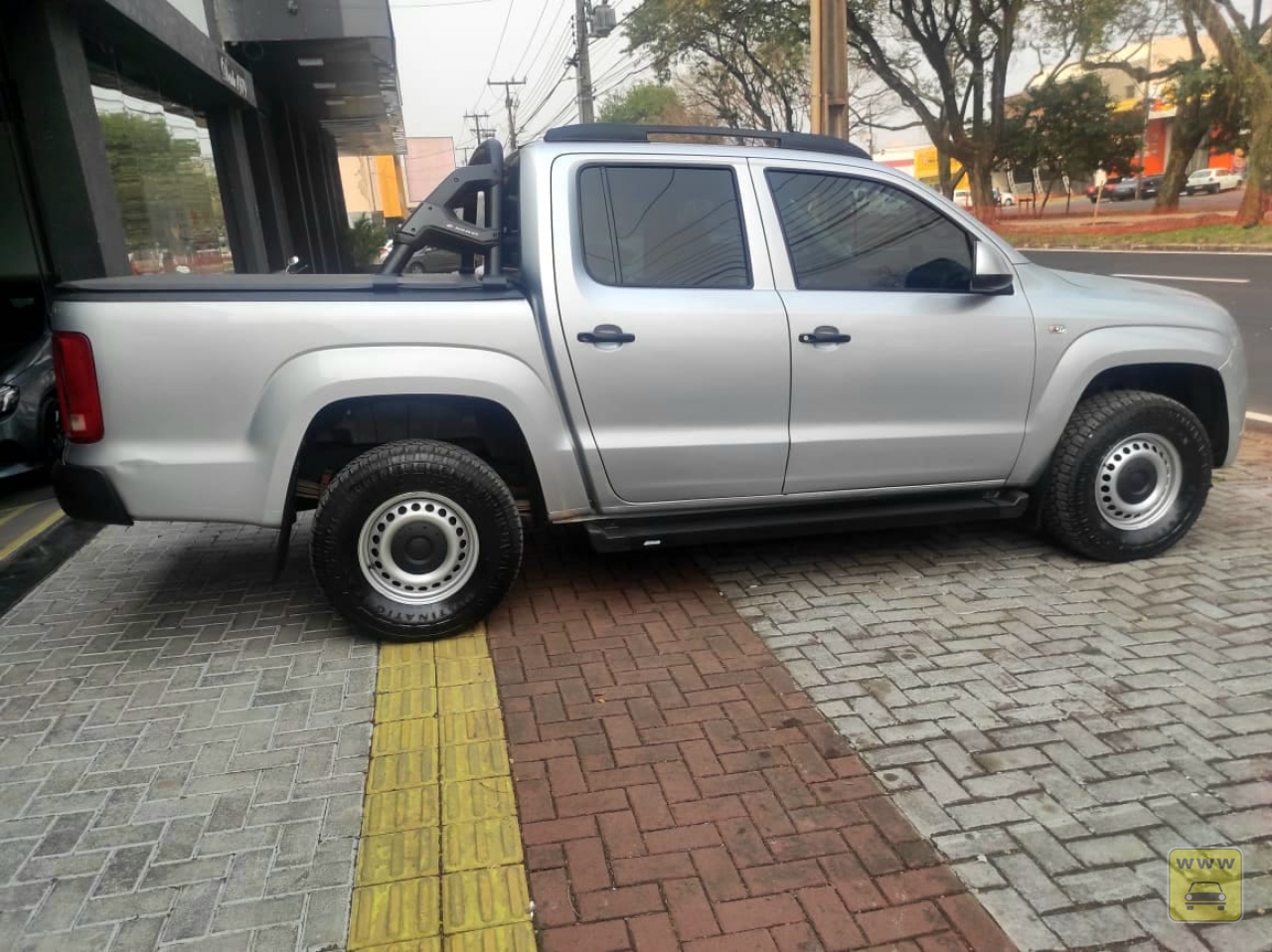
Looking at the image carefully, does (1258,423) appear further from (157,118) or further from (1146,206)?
(1146,206)

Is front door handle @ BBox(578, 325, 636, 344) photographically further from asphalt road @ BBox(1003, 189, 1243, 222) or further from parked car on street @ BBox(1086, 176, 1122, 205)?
parked car on street @ BBox(1086, 176, 1122, 205)

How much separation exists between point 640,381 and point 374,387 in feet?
3.49

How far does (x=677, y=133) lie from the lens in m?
4.31

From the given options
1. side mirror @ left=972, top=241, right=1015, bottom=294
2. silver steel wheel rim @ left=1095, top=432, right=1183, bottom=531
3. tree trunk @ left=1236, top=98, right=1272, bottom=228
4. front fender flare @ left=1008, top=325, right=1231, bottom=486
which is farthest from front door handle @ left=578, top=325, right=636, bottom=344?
tree trunk @ left=1236, top=98, right=1272, bottom=228

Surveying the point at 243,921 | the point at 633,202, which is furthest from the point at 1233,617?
the point at 243,921

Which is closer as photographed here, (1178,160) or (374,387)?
(374,387)

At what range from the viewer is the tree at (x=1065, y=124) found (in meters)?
40.6

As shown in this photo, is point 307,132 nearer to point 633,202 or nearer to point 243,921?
point 633,202

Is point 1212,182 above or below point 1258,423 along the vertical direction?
above

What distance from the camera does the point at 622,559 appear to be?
5.02 meters

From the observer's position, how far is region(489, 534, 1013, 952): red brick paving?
243 cm

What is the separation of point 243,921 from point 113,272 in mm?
6403

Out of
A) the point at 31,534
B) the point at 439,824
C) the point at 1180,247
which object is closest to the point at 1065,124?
the point at 1180,247

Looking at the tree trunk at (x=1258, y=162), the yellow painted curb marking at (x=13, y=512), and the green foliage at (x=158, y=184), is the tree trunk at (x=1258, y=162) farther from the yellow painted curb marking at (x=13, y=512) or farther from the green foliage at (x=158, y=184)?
the yellow painted curb marking at (x=13, y=512)
